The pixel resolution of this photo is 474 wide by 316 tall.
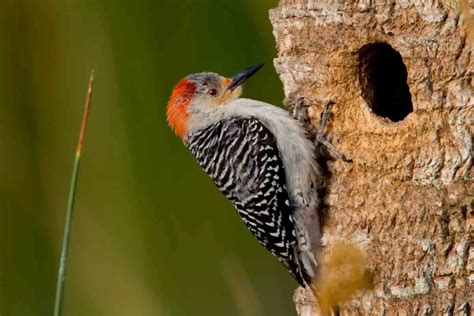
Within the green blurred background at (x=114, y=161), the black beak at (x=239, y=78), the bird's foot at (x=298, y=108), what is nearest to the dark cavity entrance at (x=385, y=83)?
the bird's foot at (x=298, y=108)

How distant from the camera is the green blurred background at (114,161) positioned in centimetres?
512

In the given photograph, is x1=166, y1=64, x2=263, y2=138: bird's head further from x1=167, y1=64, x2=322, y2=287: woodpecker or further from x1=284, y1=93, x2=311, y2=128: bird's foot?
x1=284, y1=93, x2=311, y2=128: bird's foot

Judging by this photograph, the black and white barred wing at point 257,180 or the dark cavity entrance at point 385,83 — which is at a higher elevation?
the dark cavity entrance at point 385,83

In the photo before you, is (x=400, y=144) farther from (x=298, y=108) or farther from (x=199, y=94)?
(x=199, y=94)

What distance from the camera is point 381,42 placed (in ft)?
14.0

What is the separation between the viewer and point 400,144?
4281 mm

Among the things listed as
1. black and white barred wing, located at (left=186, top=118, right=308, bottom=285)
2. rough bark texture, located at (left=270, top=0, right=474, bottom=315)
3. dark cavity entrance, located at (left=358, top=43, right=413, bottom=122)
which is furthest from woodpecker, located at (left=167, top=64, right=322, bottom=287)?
dark cavity entrance, located at (left=358, top=43, right=413, bottom=122)

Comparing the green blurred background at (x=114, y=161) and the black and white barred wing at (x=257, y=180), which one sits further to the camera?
the green blurred background at (x=114, y=161)

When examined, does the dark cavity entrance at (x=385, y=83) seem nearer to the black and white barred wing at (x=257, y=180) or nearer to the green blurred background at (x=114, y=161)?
the black and white barred wing at (x=257, y=180)

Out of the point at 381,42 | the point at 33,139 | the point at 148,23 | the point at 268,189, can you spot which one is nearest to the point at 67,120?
the point at 33,139

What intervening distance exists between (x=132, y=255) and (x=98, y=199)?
297 mm

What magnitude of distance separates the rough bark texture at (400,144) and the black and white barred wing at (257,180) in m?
0.22

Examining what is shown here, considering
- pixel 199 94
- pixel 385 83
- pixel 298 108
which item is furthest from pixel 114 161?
pixel 385 83

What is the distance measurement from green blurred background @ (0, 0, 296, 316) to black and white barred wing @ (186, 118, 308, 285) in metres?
0.33
